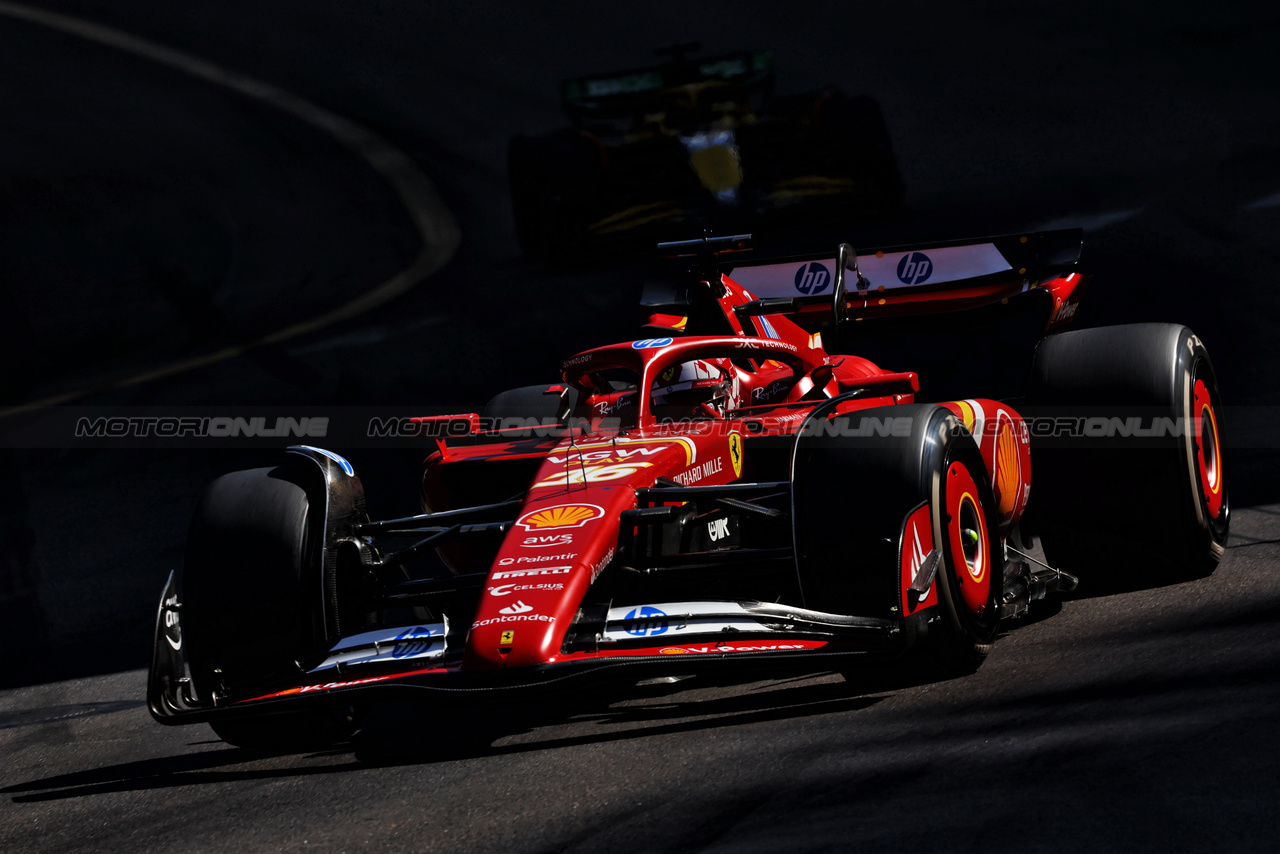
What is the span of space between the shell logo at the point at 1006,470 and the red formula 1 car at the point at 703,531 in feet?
0.07

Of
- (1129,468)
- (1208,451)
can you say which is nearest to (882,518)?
(1129,468)

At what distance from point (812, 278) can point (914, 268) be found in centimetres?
64

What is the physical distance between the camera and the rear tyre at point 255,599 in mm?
4320

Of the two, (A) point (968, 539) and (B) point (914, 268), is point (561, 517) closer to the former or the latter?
(A) point (968, 539)

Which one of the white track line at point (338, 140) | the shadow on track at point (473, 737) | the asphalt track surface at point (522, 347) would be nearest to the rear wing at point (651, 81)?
the asphalt track surface at point (522, 347)

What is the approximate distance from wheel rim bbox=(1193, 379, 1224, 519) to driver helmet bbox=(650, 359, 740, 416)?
2.00 meters

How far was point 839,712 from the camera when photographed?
12.9 ft

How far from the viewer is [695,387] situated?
5703mm

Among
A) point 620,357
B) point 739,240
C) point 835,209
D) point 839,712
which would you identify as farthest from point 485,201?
point 839,712

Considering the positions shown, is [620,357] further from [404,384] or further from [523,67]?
[523,67]

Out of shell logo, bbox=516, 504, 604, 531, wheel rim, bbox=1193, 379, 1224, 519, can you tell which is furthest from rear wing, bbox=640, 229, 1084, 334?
shell logo, bbox=516, 504, 604, 531

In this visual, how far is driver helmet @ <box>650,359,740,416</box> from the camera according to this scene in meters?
5.69

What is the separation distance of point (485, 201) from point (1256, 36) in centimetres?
1088
